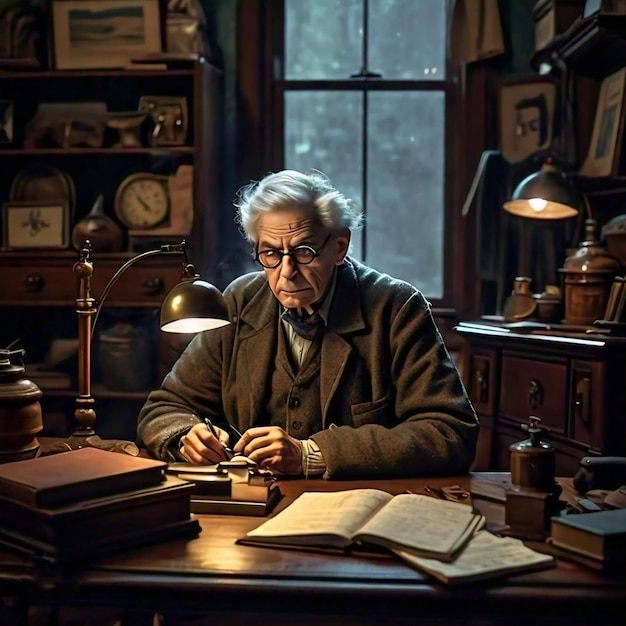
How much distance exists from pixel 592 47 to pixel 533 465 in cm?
246

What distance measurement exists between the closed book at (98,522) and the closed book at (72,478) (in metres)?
0.01

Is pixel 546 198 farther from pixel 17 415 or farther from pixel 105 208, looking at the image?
pixel 17 415

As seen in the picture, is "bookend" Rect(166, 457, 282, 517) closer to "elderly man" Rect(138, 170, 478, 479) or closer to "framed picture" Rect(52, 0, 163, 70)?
"elderly man" Rect(138, 170, 478, 479)

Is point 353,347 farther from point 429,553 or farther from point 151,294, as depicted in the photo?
point 151,294

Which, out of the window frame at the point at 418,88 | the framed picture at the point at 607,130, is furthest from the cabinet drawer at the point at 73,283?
the framed picture at the point at 607,130

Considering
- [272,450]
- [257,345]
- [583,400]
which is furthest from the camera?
[583,400]

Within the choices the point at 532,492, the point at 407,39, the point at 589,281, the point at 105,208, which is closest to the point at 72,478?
the point at 532,492

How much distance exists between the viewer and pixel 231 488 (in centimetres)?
175

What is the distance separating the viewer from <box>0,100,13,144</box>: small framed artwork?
433 cm

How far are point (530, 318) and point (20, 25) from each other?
2549 mm

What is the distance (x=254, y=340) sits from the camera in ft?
8.12

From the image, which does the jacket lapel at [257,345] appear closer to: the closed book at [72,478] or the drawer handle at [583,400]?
the closed book at [72,478]

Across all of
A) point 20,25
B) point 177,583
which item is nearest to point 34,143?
point 20,25

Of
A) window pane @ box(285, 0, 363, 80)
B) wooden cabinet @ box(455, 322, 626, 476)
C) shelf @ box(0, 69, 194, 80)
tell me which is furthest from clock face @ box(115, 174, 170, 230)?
wooden cabinet @ box(455, 322, 626, 476)
